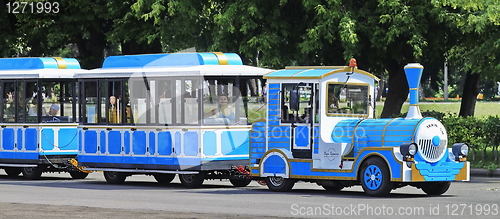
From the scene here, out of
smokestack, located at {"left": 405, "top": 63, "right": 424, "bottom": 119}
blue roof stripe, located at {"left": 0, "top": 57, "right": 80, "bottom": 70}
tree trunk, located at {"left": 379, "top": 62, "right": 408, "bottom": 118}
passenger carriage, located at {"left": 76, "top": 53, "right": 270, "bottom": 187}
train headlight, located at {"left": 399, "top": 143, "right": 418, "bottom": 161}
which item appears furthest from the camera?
tree trunk, located at {"left": 379, "top": 62, "right": 408, "bottom": 118}

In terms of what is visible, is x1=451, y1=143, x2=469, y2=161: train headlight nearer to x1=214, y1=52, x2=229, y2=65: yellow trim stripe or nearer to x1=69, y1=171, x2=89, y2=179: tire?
x1=214, y1=52, x2=229, y2=65: yellow trim stripe

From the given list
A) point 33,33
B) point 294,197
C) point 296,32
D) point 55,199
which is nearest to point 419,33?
point 296,32

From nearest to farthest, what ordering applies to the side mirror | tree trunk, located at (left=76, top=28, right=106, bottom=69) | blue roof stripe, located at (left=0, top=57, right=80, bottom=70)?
the side mirror < blue roof stripe, located at (left=0, top=57, right=80, bottom=70) < tree trunk, located at (left=76, top=28, right=106, bottom=69)

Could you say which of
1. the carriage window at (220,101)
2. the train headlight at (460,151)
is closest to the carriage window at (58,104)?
the carriage window at (220,101)

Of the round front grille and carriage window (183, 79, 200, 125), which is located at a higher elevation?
carriage window (183, 79, 200, 125)

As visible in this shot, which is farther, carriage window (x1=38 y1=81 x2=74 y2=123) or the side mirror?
carriage window (x1=38 y1=81 x2=74 y2=123)

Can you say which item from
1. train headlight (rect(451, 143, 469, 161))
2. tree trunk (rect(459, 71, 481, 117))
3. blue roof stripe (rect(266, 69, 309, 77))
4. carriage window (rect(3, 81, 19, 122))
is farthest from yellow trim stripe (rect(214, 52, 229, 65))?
tree trunk (rect(459, 71, 481, 117))

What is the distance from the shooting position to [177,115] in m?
20.0

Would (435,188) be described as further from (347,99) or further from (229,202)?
(229,202)

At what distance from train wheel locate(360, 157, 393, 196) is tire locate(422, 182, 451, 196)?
116cm

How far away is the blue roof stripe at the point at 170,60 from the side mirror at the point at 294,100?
126 inches

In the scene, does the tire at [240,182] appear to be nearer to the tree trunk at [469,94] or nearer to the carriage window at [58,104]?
the carriage window at [58,104]

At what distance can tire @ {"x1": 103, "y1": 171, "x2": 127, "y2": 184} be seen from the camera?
70.5 feet

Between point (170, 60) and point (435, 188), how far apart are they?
6671mm
